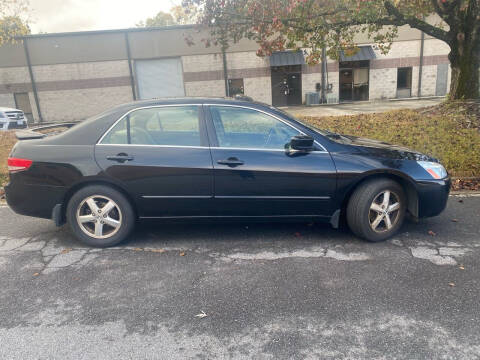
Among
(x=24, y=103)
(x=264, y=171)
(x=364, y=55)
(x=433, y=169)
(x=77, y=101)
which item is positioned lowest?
(x=433, y=169)

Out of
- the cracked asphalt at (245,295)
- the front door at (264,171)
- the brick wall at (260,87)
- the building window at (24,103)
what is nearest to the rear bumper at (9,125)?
the building window at (24,103)

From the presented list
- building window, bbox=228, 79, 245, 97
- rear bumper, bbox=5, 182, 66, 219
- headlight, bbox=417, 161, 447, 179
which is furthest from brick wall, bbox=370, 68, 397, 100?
rear bumper, bbox=5, 182, 66, 219

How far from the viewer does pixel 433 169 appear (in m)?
4.02

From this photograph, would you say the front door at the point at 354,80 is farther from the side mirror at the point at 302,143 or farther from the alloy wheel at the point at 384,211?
the side mirror at the point at 302,143

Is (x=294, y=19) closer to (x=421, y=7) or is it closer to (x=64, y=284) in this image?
(x=421, y=7)

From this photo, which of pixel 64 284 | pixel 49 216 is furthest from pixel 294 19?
pixel 64 284

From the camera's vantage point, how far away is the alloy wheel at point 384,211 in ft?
12.8

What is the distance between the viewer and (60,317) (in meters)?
2.79

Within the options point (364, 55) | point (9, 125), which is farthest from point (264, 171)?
point (364, 55)

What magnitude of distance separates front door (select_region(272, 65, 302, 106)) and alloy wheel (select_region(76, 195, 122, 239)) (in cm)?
2288

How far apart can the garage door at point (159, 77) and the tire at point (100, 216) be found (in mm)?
21575

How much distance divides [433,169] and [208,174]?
2455mm

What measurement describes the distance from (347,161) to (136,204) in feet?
7.52

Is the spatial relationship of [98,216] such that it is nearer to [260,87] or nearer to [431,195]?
[431,195]
